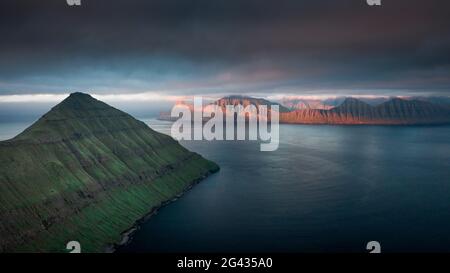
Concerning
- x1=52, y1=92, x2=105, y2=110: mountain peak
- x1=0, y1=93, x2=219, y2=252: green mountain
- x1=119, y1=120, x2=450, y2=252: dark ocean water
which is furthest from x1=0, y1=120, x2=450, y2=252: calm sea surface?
x1=52, y1=92, x2=105, y2=110: mountain peak

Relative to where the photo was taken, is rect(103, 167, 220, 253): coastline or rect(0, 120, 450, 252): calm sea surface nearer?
rect(103, 167, 220, 253): coastline

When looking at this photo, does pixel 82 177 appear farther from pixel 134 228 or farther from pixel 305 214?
pixel 305 214

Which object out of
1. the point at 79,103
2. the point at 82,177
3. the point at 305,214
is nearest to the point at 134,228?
the point at 82,177

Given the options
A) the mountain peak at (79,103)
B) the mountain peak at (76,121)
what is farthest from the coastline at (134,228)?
the mountain peak at (79,103)

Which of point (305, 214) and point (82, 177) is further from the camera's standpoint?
point (305, 214)

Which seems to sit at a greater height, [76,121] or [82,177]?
[76,121]

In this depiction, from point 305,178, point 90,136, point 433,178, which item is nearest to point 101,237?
point 90,136

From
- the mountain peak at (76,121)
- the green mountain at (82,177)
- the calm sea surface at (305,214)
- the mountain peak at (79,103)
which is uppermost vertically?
the mountain peak at (79,103)

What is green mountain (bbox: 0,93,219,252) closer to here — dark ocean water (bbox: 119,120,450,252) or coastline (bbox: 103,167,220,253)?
coastline (bbox: 103,167,220,253)

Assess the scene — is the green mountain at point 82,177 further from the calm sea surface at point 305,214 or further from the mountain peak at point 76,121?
the calm sea surface at point 305,214
